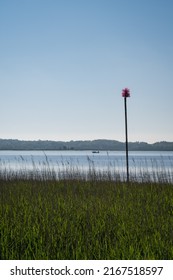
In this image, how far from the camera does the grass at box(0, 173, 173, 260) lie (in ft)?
17.1

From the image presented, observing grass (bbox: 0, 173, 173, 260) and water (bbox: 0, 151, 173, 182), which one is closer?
grass (bbox: 0, 173, 173, 260)

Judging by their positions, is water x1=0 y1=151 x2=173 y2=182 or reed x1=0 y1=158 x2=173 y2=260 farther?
water x1=0 y1=151 x2=173 y2=182

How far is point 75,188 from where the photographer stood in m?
11.2

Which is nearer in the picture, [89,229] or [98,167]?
[89,229]

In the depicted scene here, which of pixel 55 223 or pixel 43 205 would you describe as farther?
pixel 43 205

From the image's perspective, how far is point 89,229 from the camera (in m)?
6.40

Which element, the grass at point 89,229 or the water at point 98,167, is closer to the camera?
the grass at point 89,229

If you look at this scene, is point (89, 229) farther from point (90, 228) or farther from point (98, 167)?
point (98, 167)

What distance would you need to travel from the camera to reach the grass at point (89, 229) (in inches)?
205

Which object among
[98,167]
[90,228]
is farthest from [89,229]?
[98,167]
